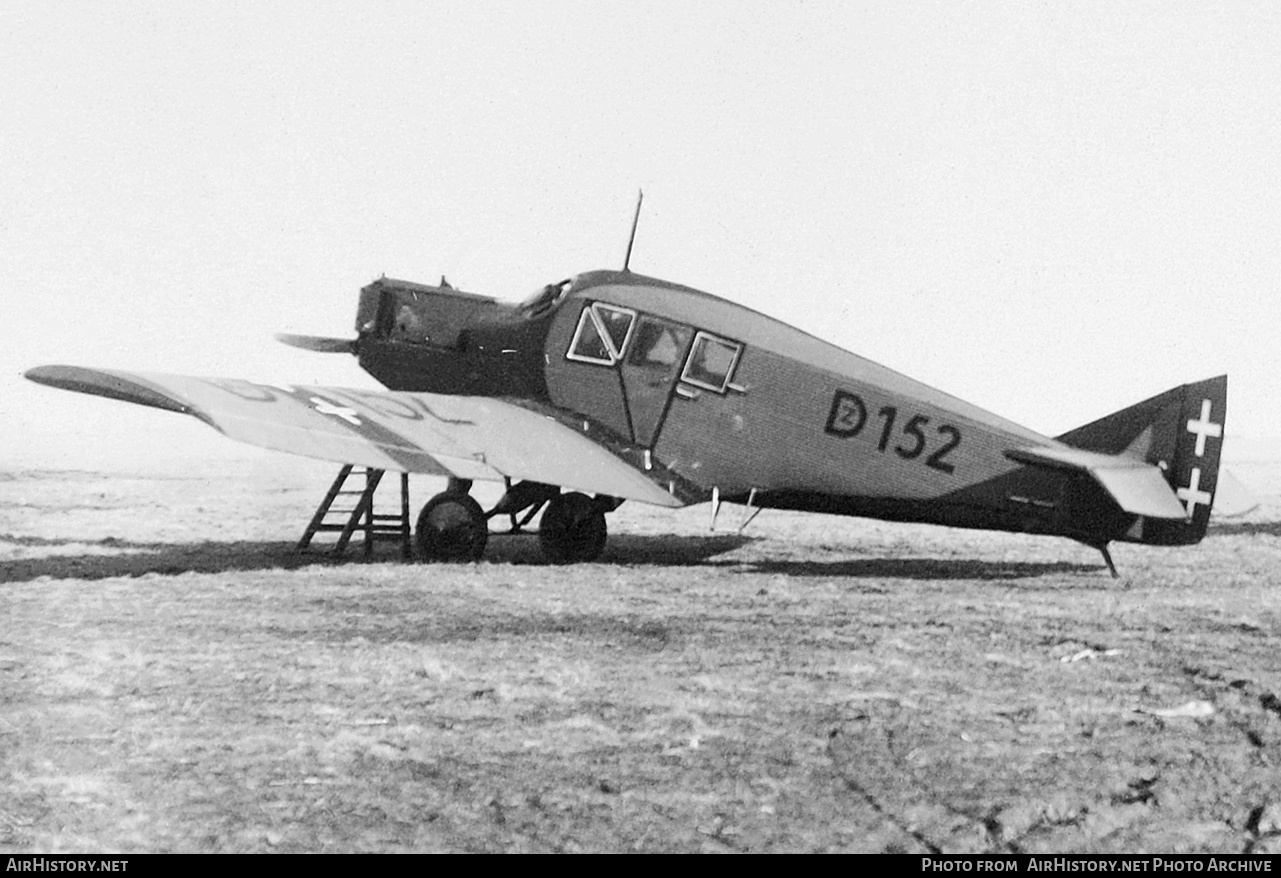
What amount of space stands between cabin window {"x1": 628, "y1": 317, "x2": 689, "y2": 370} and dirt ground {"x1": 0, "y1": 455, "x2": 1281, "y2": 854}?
6.80 ft

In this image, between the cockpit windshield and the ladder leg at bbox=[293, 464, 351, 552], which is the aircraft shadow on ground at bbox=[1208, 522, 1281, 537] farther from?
the ladder leg at bbox=[293, 464, 351, 552]

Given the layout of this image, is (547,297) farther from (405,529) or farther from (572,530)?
(405,529)

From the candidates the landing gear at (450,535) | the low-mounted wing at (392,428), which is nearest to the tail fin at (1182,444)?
the low-mounted wing at (392,428)

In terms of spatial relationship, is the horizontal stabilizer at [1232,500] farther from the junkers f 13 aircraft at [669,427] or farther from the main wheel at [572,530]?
the main wheel at [572,530]

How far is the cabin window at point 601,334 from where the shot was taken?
11.6 meters

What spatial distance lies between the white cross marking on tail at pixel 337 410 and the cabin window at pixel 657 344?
268 cm

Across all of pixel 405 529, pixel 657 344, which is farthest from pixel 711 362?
pixel 405 529

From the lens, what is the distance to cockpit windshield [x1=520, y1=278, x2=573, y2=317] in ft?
39.3

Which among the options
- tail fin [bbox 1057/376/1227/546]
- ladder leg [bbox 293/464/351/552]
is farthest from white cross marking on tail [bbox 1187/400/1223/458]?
ladder leg [bbox 293/464/351/552]

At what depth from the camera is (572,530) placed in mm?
12000

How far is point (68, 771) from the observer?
4.29 metres

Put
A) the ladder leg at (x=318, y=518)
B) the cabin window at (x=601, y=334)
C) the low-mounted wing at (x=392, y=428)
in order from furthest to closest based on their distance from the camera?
the ladder leg at (x=318, y=518) → the cabin window at (x=601, y=334) → the low-mounted wing at (x=392, y=428)

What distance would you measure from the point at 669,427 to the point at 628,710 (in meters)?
6.23
